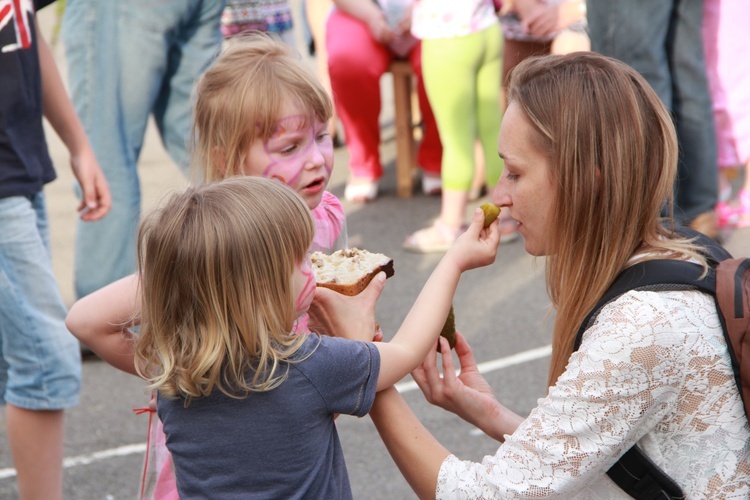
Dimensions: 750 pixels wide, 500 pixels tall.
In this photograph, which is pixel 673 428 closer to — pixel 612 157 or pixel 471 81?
pixel 612 157

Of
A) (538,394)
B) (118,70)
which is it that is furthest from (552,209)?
(118,70)

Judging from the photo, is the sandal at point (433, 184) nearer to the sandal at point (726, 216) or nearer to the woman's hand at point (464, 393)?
the sandal at point (726, 216)

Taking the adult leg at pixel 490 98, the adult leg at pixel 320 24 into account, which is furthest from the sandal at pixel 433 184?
the adult leg at pixel 320 24

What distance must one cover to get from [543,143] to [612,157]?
14 cm

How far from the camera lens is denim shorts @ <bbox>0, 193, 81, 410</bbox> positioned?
9.10 ft

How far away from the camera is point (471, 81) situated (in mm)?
5539

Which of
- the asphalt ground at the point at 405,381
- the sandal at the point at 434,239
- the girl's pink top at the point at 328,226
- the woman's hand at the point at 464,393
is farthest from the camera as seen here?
the sandal at the point at 434,239

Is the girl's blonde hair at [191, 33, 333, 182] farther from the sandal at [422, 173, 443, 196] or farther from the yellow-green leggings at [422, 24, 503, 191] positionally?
the sandal at [422, 173, 443, 196]

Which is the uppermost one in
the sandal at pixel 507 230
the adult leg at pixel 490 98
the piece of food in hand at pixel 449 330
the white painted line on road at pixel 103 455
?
the piece of food in hand at pixel 449 330

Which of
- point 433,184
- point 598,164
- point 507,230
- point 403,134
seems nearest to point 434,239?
point 507,230

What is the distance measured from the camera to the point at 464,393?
215 centimetres

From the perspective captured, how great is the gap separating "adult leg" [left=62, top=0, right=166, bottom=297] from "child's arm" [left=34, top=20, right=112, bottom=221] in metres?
0.95

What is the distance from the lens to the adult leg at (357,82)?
6.16m

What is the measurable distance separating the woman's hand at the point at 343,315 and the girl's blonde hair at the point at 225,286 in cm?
20
